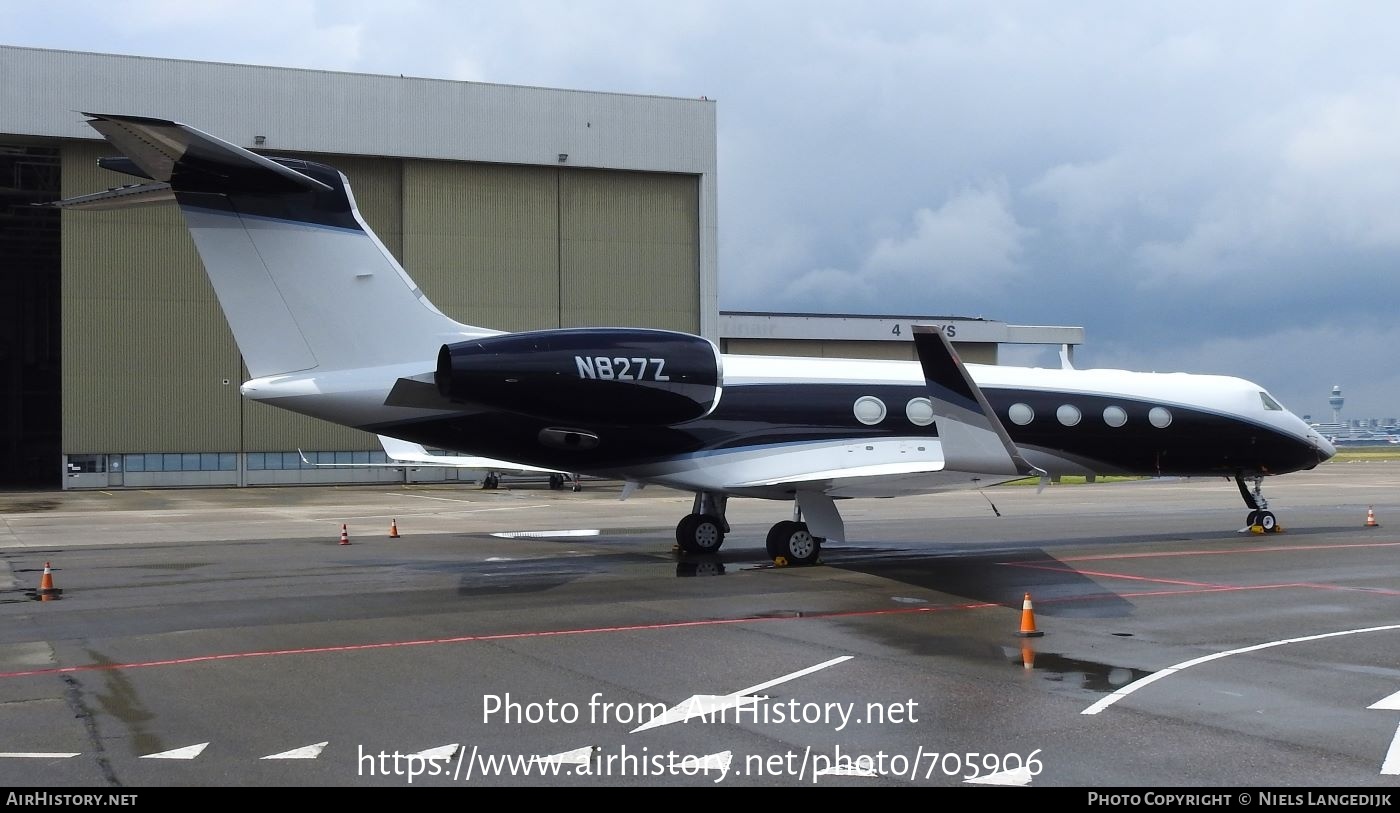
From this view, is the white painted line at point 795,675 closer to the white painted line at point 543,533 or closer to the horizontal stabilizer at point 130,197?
the horizontal stabilizer at point 130,197

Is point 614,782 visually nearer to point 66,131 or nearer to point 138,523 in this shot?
point 138,523

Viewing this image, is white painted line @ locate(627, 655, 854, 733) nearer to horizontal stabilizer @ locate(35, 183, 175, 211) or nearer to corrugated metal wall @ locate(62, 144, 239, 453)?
horizontal stabilizer @ locate(35, 183, 175, 211)

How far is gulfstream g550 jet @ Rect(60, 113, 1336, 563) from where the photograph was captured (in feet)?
48.5

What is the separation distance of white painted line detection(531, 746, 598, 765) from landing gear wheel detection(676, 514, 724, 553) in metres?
12.5

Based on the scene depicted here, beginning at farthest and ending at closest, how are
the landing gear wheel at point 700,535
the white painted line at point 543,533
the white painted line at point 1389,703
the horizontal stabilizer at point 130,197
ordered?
the white painted line at point 543,533 < the landing gear wheel at point 700,535 < the horizontal stabilizer at point 130,197 < the white painted line at point 1389,703

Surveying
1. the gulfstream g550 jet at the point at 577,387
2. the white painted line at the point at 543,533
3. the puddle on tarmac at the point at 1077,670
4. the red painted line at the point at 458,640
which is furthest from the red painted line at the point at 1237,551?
the white painted line at the point at 543,533

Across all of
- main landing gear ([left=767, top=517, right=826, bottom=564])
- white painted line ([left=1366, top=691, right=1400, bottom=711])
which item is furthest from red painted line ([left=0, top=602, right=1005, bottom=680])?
white painted line ([left=1366, top=691, right=1400, bottom=711])

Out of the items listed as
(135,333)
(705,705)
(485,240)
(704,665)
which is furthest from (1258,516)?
(135,333)

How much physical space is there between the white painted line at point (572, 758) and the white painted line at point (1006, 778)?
2.25m

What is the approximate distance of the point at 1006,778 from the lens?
6.75m

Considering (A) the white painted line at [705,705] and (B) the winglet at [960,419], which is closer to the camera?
(A) the white painted line at [705,705]

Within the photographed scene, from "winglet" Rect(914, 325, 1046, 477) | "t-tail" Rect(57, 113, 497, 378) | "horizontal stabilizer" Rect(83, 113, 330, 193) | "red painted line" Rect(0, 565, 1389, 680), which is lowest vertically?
"red painted line" Rect(0, 565, 1389, 680)

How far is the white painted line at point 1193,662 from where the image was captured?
8.68 m

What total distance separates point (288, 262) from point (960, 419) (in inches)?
353
